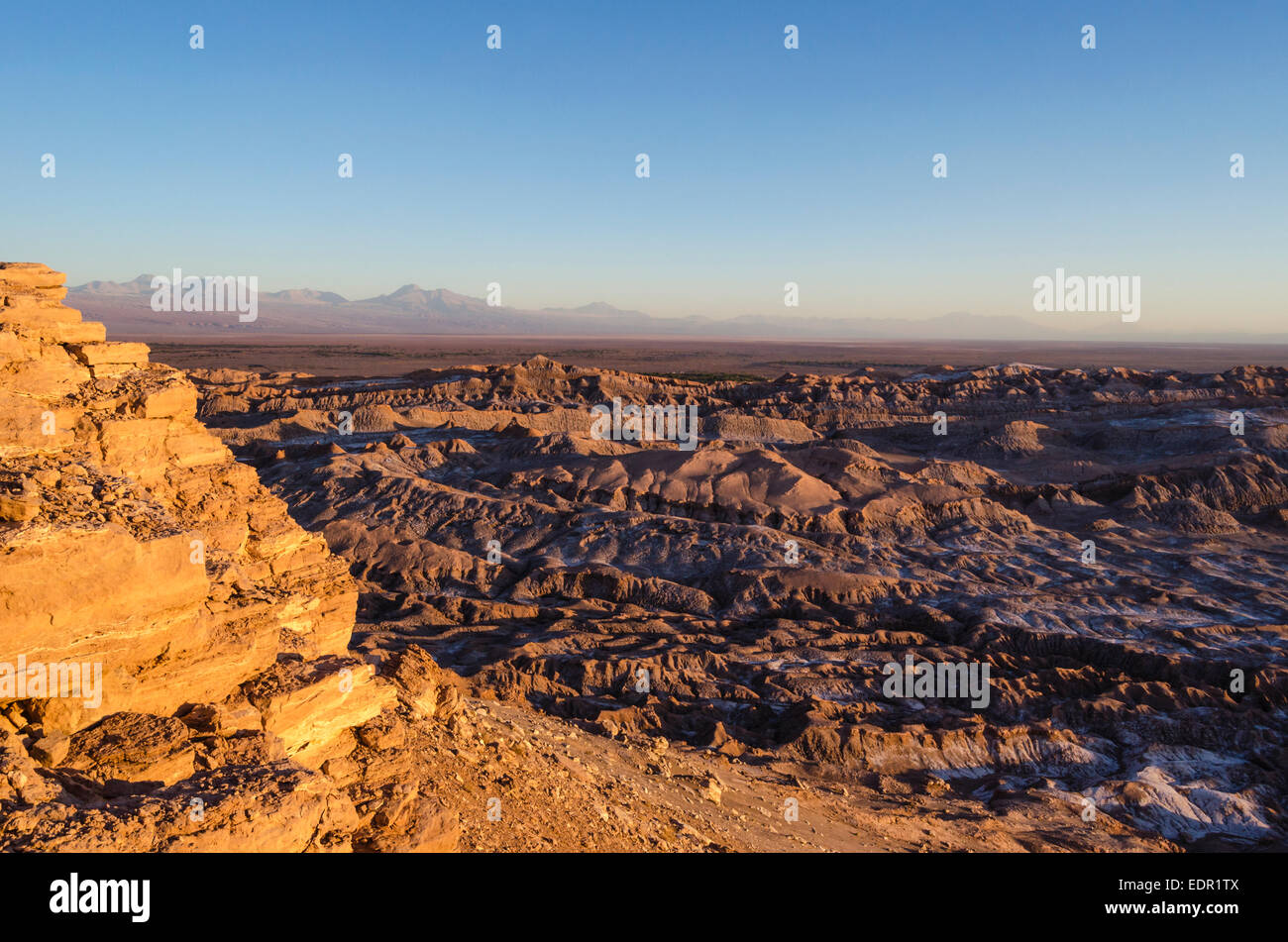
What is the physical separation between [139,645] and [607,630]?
637 inches

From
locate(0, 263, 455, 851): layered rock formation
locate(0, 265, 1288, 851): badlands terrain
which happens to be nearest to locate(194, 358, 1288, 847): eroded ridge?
locate(0, 265, 1288, 851): badlands terrain

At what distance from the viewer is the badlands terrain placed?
625cm

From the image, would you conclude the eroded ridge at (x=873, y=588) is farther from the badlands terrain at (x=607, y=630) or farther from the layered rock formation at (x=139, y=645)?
the layered rock formation at (x=139, y=645)

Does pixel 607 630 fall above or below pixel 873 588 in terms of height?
below

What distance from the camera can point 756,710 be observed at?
18031mm

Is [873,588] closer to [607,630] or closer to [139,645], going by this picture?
[607,630]

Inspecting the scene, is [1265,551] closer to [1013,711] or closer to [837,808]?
[1013,711]

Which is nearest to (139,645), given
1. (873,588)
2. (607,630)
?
(607,630)

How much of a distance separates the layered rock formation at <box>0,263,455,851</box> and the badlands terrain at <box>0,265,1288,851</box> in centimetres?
3

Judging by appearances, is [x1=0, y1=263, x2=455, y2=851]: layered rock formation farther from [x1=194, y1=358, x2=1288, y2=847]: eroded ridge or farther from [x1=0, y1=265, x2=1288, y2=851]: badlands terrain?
[x1=194, y1=358, x2=1288, y2=847]: eroded ridge

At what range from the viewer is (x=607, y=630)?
22219mm

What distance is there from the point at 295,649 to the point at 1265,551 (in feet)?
112
